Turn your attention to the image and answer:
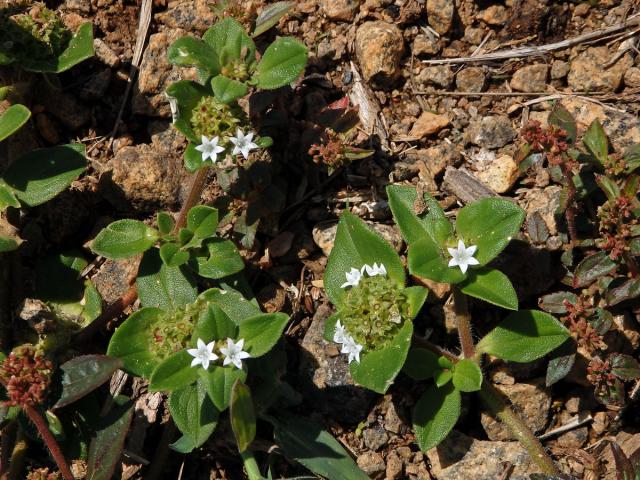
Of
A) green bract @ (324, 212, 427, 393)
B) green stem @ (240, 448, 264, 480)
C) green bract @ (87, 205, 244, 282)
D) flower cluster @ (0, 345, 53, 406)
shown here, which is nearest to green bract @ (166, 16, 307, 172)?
green bract @ (87, 205, 244, 282)

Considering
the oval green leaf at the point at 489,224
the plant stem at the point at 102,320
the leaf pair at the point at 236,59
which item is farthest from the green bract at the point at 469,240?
the plant stem at the point at 102,320

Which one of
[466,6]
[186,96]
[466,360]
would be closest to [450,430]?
[466,360]

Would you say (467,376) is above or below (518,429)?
above

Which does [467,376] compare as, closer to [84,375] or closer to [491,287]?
[491,287]

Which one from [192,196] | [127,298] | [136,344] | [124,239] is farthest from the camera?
[127,298]

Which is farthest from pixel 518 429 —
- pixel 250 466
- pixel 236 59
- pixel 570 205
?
pixel 236 59

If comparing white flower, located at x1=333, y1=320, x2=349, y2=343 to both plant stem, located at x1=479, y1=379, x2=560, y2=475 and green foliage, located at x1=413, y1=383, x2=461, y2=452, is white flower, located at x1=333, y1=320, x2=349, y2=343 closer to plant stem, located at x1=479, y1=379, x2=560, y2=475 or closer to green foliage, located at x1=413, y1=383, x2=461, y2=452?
green foliage, located at x1=413, y1=383, x2=461, y2=452

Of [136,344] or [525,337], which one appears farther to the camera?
[525,337]

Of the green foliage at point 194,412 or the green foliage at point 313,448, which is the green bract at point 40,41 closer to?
the green foliage at point 194,412
